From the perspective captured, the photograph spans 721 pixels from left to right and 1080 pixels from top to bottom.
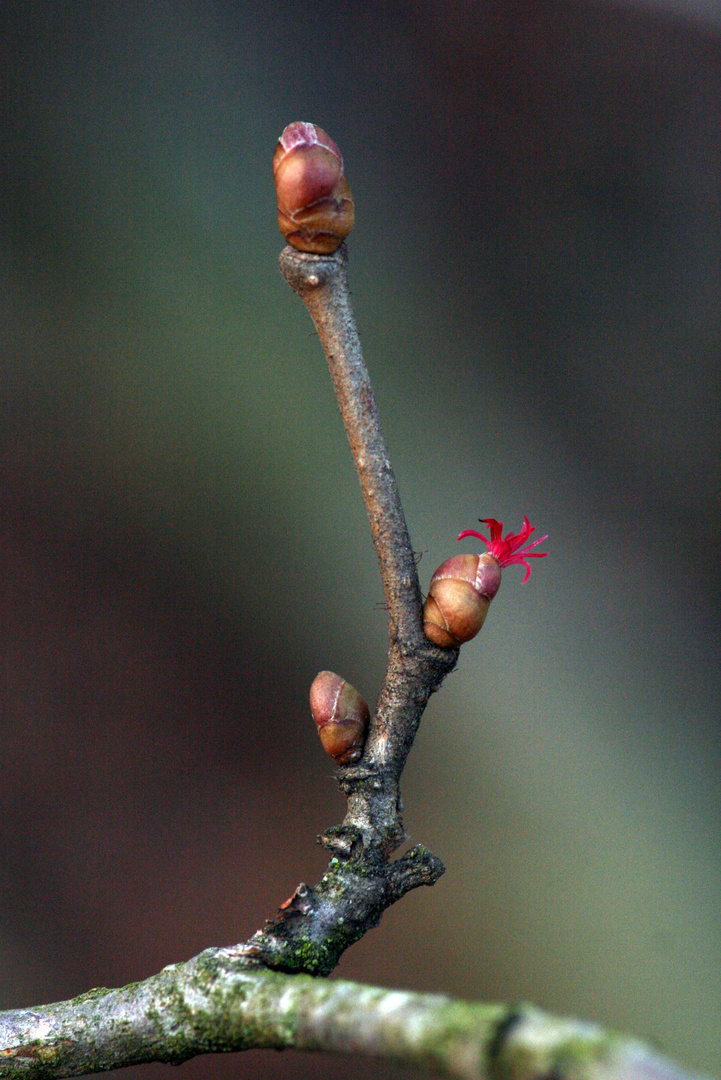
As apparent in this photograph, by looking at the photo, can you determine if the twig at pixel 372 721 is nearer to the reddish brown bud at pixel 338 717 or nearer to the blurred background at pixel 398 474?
the reddish brown bud at pixel 338 717

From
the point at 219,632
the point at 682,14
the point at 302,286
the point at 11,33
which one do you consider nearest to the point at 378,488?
the point at 302,286

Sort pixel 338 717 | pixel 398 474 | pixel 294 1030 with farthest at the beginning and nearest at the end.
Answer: pixel 398 474
pixel 338 717
pixel 294 1030

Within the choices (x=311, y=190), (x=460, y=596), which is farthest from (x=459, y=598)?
(x=311, y=190)

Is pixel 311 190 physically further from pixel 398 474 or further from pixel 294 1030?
pixel 398 474

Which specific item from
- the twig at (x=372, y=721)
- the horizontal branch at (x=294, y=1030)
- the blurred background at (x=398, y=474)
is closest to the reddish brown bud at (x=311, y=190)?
the twig at (x=372, y=721)

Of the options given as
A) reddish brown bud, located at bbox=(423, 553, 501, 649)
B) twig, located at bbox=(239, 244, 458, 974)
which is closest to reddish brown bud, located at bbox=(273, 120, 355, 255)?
twig, located at bbox=(239, 244, 458, 974)

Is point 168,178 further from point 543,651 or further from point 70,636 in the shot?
point 543,651
